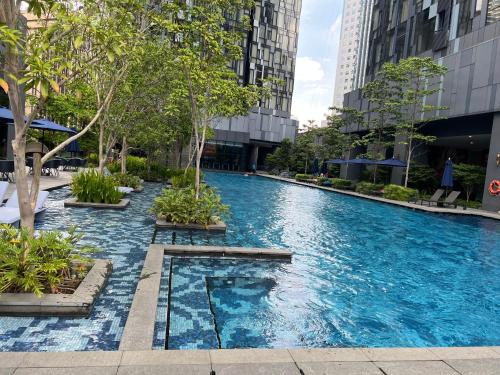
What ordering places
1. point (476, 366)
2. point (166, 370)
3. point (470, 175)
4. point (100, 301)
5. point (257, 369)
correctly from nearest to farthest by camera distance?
point (166, 370) < point (257, 369) < point (476, 366) < point (100, 301) < point (470, 175)

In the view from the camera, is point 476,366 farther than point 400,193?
No

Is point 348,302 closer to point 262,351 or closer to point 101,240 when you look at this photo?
point 262,351

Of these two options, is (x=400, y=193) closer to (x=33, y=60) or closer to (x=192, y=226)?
(x=192, y=226)

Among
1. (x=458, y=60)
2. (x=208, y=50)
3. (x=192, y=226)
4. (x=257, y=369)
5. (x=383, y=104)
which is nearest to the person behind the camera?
(x=257, y=369)

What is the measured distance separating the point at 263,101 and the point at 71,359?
199 feet

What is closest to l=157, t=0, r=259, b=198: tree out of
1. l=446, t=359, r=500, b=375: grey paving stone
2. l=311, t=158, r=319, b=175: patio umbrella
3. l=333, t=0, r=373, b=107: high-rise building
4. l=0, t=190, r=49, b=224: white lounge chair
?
l=0, t=190, r=49, b=224: white lounge chair

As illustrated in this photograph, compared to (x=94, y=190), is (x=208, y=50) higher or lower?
higher

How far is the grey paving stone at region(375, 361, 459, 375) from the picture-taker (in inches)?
134

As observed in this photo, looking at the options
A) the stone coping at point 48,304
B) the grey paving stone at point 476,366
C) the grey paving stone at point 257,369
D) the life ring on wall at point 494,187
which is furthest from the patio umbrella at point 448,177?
the stone coping at point 48,304

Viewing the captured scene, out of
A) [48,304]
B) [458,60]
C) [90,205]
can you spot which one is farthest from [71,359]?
[458,60]

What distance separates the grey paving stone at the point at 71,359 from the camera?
304 cm

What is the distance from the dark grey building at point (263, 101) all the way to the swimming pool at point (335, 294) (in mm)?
45416

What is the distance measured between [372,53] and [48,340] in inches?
1745

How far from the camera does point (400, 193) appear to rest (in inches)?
981
